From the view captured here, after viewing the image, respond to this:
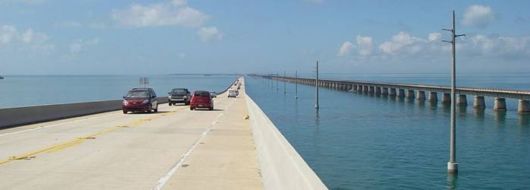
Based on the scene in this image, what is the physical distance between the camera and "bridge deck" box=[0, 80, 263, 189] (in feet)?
39.6

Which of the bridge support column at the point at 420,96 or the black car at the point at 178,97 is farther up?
the black car at the point at 178,97

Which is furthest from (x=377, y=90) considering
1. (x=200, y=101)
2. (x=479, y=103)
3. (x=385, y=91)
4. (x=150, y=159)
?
(x=150, y=159)

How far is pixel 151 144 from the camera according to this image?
19797mm

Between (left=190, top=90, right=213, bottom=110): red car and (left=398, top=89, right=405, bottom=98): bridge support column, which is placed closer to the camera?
(left=190, top=90, right=213, bottom=110): red car

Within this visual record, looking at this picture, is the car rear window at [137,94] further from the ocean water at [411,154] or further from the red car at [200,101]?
the ocean water at [411,154]

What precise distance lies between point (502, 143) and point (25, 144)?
98.0 feet

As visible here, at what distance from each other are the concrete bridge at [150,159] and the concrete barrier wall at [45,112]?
7.94 feet

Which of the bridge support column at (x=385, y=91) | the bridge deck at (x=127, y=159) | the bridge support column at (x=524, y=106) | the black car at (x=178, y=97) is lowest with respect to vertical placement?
the bridge support column at (x=385, y=91)

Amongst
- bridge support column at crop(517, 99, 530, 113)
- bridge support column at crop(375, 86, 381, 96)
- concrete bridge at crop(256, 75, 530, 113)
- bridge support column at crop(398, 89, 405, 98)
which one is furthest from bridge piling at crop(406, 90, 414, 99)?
bridge support column at crop(517, 99, 530, 113)

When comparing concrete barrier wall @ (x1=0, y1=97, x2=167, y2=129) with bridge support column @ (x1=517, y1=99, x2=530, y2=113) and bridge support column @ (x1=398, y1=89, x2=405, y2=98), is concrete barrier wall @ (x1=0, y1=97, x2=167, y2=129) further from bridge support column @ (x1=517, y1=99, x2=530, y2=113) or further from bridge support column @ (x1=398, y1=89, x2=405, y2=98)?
bridge support column @ (x1=398, y1=89, x2=405, y2=98)

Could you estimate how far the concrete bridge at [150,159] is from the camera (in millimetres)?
11359

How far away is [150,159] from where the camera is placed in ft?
52.0

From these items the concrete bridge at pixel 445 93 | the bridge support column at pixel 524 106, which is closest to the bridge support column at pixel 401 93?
the concrete bridge at pixel 445 93

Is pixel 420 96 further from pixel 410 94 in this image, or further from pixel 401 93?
pixel 401 93
